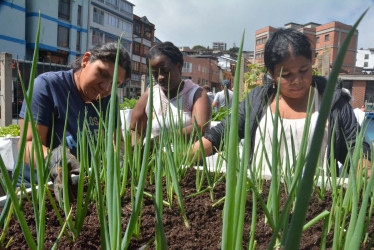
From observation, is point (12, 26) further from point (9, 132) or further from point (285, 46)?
point (285, 46)

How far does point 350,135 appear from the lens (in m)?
1.13

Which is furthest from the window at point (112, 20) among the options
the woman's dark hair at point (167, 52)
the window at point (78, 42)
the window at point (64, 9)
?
Answer: the woman's dark hair at point (167, 52)

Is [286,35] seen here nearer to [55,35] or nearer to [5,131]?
[5,131]

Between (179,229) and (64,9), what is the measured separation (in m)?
19.5

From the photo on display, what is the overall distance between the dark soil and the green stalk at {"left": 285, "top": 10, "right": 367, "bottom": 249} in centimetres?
29

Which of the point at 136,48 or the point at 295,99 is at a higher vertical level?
the point at 136,48

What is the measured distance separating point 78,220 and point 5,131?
2157mm

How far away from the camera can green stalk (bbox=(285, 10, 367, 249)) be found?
0.12 meters

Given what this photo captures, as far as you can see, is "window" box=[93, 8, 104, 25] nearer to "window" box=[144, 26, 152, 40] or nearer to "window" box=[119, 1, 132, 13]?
"window" box=[119, 1, 132, 13]

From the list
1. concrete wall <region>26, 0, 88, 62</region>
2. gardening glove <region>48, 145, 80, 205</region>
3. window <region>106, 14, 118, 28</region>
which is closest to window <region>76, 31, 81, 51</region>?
concrete wall <region>26, 0, 88, 62</region>

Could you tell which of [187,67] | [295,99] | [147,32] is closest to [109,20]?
[147,32]

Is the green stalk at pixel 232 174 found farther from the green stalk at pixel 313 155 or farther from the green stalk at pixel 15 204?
the green stalk at pixel 15 204

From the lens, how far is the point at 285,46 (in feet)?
3.67

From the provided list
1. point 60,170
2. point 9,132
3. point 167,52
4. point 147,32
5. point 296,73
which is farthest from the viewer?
point 147,32
